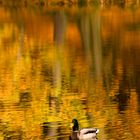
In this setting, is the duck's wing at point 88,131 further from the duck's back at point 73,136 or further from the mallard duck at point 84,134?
the duck's back at point 73,136

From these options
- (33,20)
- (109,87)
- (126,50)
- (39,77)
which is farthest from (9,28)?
(109,87)

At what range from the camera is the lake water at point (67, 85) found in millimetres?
21219

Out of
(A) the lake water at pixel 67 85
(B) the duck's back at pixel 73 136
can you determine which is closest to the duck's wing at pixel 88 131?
(B) the duck's back at pixel 73 136

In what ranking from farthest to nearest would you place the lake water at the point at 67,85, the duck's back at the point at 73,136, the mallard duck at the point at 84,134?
1. the lake water at the point at 67,85
2. the duck's back at the point at 73,136
3. the mallard duck at the point at 84,134

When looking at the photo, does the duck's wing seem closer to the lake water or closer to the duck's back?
the duck's back

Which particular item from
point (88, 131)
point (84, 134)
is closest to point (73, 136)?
point (84, 134)

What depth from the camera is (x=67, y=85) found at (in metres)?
29.6

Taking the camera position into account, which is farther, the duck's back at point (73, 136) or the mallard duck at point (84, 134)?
the duck's back at point (73, 136)

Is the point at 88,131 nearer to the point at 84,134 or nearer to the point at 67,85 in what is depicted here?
the point at 84,134

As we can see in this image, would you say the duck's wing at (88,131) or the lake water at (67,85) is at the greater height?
the lake water at (67,85)

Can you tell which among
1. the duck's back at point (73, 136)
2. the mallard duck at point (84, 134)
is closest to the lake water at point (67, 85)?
the duck's back at point (73, 136)

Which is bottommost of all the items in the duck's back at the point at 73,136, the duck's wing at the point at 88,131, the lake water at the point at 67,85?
the duck's back at the point at 73,136

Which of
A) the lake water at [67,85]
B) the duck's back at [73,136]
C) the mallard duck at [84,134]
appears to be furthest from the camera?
the lake water at [67,85]

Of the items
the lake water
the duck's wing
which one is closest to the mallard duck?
the duck's wing
